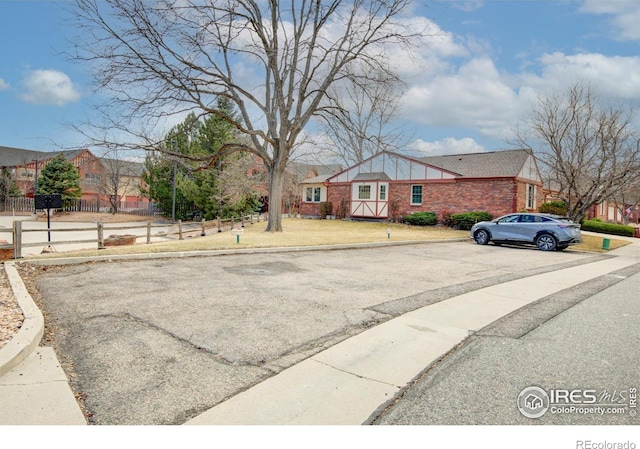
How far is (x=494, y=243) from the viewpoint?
18.8 meters

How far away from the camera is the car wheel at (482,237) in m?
18.3

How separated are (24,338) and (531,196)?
2954 centimetres

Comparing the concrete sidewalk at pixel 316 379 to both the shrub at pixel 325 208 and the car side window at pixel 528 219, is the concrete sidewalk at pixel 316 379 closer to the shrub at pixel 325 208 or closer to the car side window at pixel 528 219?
the car side window at pixel 528 219

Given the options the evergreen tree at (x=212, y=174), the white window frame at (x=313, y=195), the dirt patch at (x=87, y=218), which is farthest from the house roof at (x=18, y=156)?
the white window frame at (x=313, y=195)

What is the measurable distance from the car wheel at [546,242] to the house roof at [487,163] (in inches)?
384

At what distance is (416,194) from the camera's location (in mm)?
29422

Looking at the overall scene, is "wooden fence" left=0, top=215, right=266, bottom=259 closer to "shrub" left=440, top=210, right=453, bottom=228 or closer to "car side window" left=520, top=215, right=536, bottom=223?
"car side window" left=520, top=215, right=536, bottom=223

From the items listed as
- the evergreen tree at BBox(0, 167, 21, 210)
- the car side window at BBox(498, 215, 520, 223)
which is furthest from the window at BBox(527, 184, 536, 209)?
the evergreen tree at BBox(0, 167, 21, 210)

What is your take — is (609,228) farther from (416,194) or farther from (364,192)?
(364,192)

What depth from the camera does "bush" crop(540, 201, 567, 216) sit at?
94.4 feet

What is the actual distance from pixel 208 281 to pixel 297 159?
18.6m

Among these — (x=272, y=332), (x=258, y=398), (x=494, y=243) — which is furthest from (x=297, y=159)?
(x=258, y=398)

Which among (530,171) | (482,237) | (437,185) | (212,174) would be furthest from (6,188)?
(530,171)
